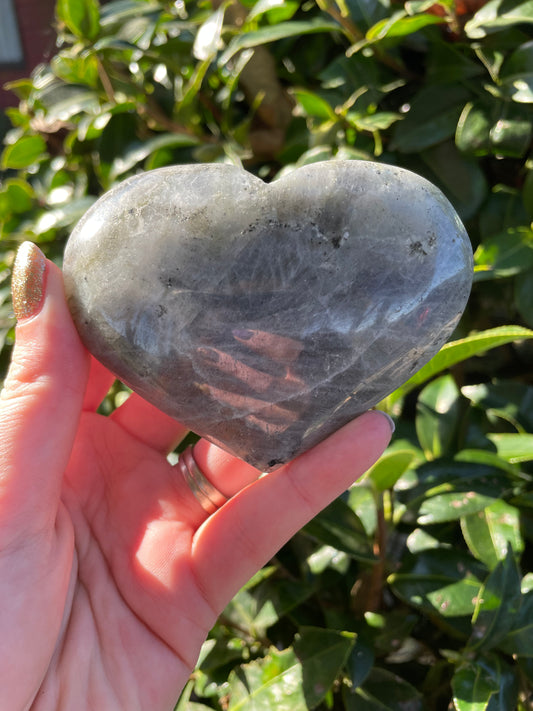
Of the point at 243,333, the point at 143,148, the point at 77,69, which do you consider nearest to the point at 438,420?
the point at 243,333

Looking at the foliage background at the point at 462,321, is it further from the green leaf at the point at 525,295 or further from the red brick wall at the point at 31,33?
the red brick wall at the point at 31,33

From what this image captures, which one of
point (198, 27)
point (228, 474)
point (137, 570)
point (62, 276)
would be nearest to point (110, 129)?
point (198, 27)

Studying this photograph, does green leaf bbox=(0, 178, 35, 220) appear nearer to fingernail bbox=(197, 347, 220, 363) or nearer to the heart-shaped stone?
the heart-shaped stone

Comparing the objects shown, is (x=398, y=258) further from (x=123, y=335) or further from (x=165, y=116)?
(x=165, y=116)

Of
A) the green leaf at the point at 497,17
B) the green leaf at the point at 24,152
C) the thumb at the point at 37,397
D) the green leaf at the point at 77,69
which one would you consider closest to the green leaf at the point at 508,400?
the green leaf at the point at 497,17

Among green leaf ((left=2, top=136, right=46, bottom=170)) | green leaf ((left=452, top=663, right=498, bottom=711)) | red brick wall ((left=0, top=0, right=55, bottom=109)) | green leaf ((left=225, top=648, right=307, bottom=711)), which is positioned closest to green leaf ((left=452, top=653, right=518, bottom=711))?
green leaf ((left=452, top=663, right=498, bottom=711))

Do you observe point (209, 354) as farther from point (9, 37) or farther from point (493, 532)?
point (9, 37)
